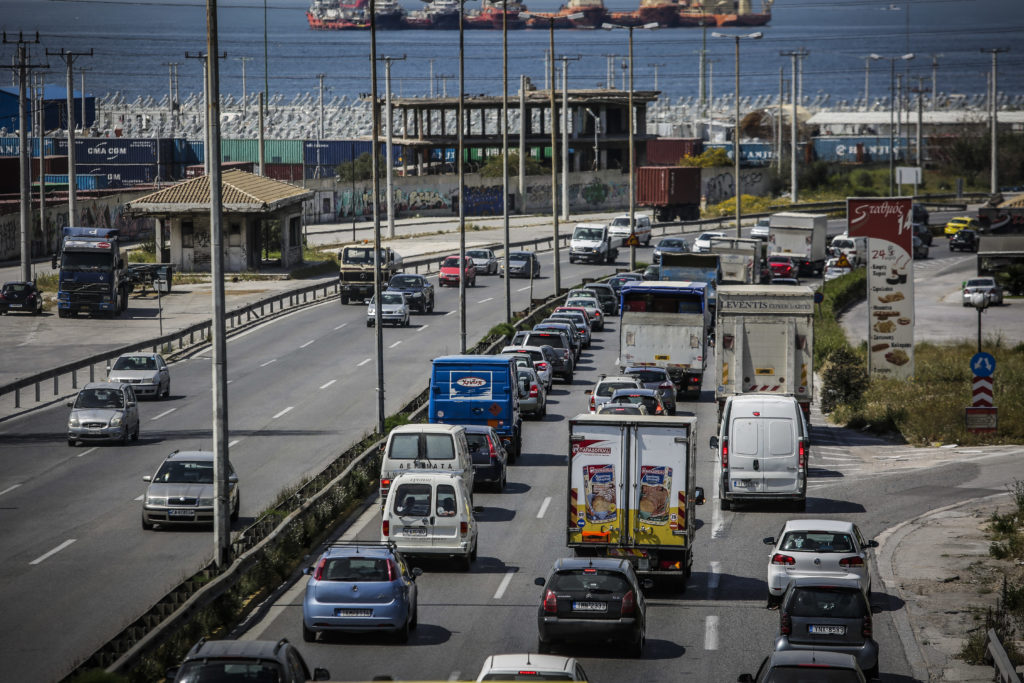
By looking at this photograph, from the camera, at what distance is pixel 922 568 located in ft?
92.0

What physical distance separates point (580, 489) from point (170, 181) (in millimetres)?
116264

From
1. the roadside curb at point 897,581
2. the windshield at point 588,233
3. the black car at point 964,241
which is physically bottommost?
the roadside curb at point 897,581

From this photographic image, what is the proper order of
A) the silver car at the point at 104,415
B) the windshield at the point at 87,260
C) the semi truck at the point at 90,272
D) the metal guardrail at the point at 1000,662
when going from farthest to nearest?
1. the windshield at the point at 87,260
2. the semi truck at the point at 90,272
3. the silver car at the point at 104,415
4. the metal guardrail at the point at 1000,662

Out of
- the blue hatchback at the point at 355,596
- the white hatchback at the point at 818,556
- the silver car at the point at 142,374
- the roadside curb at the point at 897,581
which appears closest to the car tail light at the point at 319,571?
the blue hatchback at the point at 355,596

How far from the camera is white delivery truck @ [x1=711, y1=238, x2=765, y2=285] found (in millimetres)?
70750

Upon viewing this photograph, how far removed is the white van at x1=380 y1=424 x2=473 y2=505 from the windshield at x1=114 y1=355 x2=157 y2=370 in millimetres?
20713

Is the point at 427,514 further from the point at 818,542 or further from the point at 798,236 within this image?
the point at 798,236

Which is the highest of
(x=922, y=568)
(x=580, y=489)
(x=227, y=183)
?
(x=227, y=183)

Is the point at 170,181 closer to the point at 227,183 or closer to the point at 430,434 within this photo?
the point at 227,183

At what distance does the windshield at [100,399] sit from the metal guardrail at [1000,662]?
86.9 ft

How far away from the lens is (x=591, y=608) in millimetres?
20812

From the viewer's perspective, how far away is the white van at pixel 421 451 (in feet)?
100

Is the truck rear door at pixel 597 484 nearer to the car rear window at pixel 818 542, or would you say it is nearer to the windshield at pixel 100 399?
the car rear window at pixel 818 542

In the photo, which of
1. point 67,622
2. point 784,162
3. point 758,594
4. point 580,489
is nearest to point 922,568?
point 758,594
